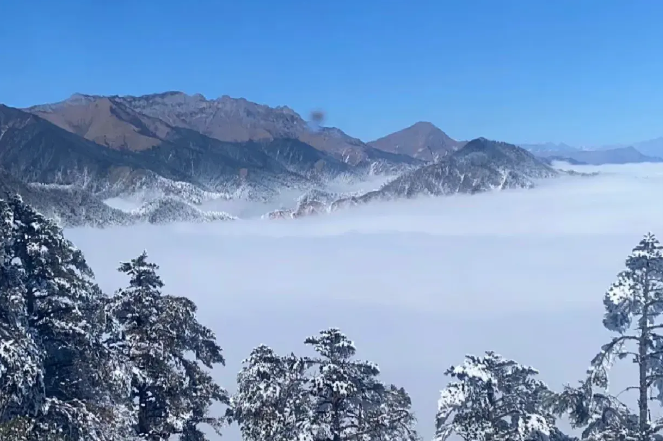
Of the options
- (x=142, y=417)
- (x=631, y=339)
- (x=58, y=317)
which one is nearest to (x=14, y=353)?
(x=58, y=317)

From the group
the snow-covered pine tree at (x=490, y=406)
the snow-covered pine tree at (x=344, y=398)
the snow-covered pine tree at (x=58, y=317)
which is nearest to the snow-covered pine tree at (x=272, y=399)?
the snow-covered pine tree at (x=344, y=398)

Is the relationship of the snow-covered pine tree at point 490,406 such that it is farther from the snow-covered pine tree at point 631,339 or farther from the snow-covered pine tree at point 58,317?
the snow-covered pine tree at point 58,317

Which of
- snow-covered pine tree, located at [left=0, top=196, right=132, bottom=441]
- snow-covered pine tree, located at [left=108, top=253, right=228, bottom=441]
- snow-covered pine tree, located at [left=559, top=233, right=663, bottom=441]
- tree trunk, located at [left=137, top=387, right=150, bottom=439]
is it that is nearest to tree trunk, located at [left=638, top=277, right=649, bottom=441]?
snow-covered pine tree, located at [left=559, top=233, right=663, bottom=441]

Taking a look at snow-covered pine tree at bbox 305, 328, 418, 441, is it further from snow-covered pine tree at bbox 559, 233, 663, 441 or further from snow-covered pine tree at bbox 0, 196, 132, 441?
snow-covered pine tree at bbox 0, 196, 132, 441

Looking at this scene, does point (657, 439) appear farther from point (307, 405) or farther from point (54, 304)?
point (54, 304)

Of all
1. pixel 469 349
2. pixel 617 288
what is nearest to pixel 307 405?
pixel 617 288

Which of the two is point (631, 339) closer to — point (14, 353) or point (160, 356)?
point (160, 356)
